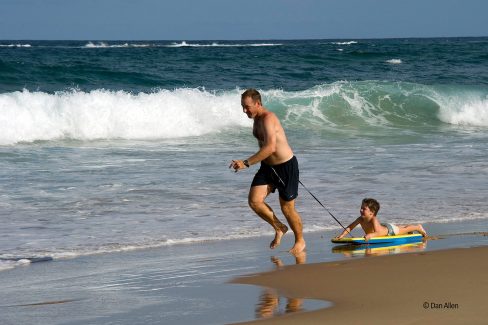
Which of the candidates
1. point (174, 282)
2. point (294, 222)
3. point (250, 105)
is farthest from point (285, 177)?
A: point (174, 282)

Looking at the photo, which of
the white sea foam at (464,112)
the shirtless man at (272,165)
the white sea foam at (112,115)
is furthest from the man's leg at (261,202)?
the white sea foam at (464,112)

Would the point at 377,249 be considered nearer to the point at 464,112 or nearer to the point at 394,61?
the point at 464,112

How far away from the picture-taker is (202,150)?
16.9 m

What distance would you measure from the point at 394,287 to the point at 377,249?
7.14 feet

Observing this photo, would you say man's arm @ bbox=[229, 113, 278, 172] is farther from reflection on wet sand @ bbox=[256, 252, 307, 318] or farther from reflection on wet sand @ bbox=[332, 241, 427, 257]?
reflection on wet sand @ bbox=[256, 252, 307, 318]

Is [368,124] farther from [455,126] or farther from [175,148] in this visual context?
[175,148]

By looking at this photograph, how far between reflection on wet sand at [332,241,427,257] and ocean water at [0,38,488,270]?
3.94 ft

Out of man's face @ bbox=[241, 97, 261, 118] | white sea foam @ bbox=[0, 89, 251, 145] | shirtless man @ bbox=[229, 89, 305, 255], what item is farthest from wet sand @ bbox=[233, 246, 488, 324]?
white sea foam @ bbox=[0, 89, 251, 145]

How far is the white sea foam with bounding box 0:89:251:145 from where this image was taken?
763 inches

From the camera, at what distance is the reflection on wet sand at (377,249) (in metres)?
8.04

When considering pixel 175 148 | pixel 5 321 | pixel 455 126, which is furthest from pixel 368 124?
pixel 5 321

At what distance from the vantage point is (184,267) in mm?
7473

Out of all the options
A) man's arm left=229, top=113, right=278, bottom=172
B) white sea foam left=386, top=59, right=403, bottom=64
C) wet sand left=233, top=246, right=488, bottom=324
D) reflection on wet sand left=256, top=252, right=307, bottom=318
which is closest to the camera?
wet sand left=233, top=246, right=488, bottom=324

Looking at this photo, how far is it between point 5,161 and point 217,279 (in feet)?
29.1
